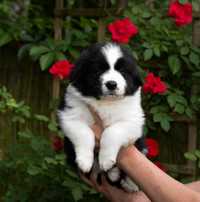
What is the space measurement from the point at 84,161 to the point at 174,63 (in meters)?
1.84

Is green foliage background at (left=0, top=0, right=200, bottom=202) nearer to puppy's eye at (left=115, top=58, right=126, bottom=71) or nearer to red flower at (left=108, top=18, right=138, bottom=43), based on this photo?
red flower at (left=108, top=18, right=138, bottom=43)

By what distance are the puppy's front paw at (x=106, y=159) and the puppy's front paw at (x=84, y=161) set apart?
63 millimetres

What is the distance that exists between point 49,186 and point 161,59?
1.36 metres

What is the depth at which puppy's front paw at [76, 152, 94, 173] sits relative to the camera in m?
3.40

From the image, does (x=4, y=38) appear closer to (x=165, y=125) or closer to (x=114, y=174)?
(x=165, y=125)

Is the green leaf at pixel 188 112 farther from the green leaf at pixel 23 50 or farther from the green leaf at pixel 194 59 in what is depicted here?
the green leaf at pixel 23 50

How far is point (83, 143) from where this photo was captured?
3.41 metres

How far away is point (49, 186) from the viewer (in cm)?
487

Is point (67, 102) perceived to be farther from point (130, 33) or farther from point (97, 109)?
point (130, 33)

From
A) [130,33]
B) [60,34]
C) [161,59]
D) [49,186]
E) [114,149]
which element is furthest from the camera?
[60,34]

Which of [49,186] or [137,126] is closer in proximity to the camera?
[137,126]

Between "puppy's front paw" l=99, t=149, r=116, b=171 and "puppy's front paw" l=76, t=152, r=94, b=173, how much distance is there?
63 mm

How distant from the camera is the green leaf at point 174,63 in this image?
4978 millimetres

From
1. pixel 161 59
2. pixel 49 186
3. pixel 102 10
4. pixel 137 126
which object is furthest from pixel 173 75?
pixel 137 126
